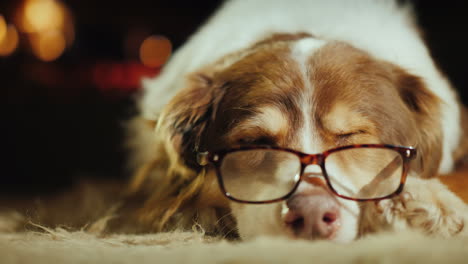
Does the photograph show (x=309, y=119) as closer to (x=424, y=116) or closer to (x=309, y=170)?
A: (x=309, y=170)

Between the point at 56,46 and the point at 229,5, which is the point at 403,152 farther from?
the point at 56,46

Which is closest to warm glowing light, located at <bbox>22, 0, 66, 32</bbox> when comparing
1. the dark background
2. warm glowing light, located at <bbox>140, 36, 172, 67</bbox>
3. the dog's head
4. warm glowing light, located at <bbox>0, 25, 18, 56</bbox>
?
warm glowing light, located at <bbox>0, 25, 18, 56</bbox>

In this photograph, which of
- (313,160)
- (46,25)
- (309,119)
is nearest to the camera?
(313,160)

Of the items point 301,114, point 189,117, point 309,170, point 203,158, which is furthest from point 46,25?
point 309,170

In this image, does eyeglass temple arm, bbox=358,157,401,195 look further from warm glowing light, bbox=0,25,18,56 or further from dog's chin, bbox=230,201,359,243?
warm glowing light, bbox=0,25,18,56

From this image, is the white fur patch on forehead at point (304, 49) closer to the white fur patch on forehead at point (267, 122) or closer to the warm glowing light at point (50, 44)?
the white fur patch on forehead at point (267, 122)

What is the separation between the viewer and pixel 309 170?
1349mm

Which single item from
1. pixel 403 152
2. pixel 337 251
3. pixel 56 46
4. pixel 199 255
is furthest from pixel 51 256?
pixel 56 46

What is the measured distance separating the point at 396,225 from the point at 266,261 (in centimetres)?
48

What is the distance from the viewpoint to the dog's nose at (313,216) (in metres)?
1.19

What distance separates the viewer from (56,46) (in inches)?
279

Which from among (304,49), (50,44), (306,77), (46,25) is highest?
(46,25)

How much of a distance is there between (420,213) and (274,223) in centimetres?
39

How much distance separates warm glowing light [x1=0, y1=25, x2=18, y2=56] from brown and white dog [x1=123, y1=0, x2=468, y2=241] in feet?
13.6
